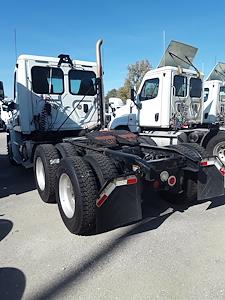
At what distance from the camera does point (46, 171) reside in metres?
5.30

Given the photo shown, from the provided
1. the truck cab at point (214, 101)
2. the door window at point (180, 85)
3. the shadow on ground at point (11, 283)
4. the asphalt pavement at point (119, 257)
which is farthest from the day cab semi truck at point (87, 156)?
the truck cab at point (214, 101)

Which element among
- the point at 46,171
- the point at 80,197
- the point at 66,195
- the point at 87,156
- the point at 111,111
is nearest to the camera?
the point at 80,197

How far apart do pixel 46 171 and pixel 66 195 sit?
3.30ft

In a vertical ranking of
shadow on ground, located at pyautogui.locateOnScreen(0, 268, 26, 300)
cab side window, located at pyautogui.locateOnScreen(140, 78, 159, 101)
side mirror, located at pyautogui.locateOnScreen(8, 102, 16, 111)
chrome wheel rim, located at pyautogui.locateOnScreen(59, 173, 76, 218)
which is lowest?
shadow on ground, located at pyautogui.locateOnScreen(0, 268, 26, 300)

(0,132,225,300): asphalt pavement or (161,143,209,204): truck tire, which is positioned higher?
(161,143,209,204): truck tire

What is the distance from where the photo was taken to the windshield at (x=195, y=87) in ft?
29.3

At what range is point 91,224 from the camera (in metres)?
3.85

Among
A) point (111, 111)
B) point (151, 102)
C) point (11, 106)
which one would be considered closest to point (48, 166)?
point (11, 106)

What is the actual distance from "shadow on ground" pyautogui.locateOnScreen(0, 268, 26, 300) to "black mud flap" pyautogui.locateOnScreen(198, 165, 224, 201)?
2.69 m

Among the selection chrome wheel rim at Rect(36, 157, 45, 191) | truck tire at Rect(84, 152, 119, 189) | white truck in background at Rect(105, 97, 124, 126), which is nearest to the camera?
truck tire at Rect(84, 152, 119, 189)

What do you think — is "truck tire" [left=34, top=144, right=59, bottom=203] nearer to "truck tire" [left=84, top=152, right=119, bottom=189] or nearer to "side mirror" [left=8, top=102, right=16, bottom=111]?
"truck tire" [left=84, top=152, right=119, bottom=189]

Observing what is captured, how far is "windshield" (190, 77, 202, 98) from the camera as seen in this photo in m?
8.94

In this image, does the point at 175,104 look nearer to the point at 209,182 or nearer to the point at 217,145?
the point at 217,145

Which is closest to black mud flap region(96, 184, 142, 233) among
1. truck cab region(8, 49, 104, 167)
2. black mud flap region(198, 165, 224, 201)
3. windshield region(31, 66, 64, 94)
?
black mud flap region(198, 165, 224, 201)
